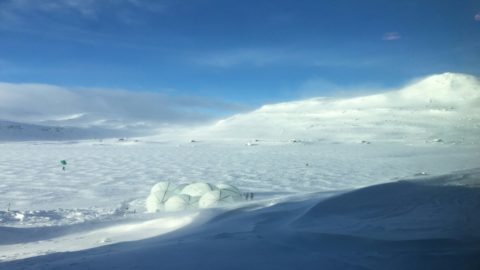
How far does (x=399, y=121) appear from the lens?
4403cm

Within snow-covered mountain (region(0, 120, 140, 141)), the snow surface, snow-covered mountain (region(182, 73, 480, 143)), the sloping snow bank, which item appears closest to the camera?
the sloping snow bank

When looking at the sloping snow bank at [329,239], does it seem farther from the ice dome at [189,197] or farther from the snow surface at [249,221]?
the ice dome at [189,197]

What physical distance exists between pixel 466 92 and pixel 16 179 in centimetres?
5051

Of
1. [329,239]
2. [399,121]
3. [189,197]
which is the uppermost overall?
[399,121]

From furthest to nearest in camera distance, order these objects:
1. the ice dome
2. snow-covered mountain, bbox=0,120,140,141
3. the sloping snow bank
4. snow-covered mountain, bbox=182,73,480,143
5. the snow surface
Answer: snow-covered mountain, bbox=0,120,140,141
snow-covered mountain, bbox=182,73,480,143
the ice dome
the snow surface
the sloping snow bank

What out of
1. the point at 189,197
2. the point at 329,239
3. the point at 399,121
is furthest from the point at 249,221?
the point at 399,121

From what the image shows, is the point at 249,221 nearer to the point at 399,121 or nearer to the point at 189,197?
the point at 189,197

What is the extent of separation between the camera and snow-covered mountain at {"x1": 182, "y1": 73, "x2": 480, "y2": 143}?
35875 mm

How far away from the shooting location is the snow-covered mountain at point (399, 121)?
35875 mm

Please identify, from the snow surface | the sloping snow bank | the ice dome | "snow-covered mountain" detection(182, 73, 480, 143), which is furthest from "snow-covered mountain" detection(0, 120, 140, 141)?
the sloping snow bank

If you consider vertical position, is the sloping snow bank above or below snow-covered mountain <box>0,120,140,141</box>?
below

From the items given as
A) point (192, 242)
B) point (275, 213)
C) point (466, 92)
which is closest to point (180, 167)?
point (275, 213)

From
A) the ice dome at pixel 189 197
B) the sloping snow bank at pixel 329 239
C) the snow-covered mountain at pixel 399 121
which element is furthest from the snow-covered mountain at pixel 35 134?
the sloping snow bank at pixel 329 239

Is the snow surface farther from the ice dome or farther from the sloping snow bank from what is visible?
the ice dome
